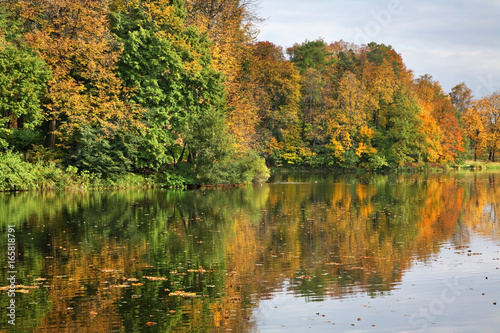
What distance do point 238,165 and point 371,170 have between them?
33556 millimetres

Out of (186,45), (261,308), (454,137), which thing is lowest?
(261,308)

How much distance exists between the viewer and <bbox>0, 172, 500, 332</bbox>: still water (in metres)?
7.90

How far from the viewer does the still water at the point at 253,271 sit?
25.9ft

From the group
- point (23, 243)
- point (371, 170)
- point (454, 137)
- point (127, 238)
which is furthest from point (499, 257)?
point (454, 137)

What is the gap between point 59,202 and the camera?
2661 cm

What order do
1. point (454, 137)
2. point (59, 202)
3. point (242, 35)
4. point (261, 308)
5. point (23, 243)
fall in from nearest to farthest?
1. point (261, 308)
2. point (23, 243)
3. point (59, 202)
4. point (242, 35)
5. point (454, 137)

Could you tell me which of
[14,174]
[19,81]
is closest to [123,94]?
[19,81]

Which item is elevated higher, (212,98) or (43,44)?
(43,44)

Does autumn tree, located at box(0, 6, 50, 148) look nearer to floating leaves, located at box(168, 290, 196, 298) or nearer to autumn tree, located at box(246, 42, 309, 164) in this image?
floating leaves, located at box(168, 290, 196, 298)

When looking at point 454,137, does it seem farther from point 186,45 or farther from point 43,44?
point 43,44

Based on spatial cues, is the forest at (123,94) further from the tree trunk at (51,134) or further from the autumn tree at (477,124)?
the autumn tree at (477,124)

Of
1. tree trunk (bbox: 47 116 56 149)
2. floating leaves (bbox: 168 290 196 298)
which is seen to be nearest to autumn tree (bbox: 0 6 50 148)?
tree trunk (bbox: 47 116 56 149)

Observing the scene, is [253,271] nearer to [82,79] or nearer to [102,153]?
[102,153]

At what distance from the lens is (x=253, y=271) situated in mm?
11102
